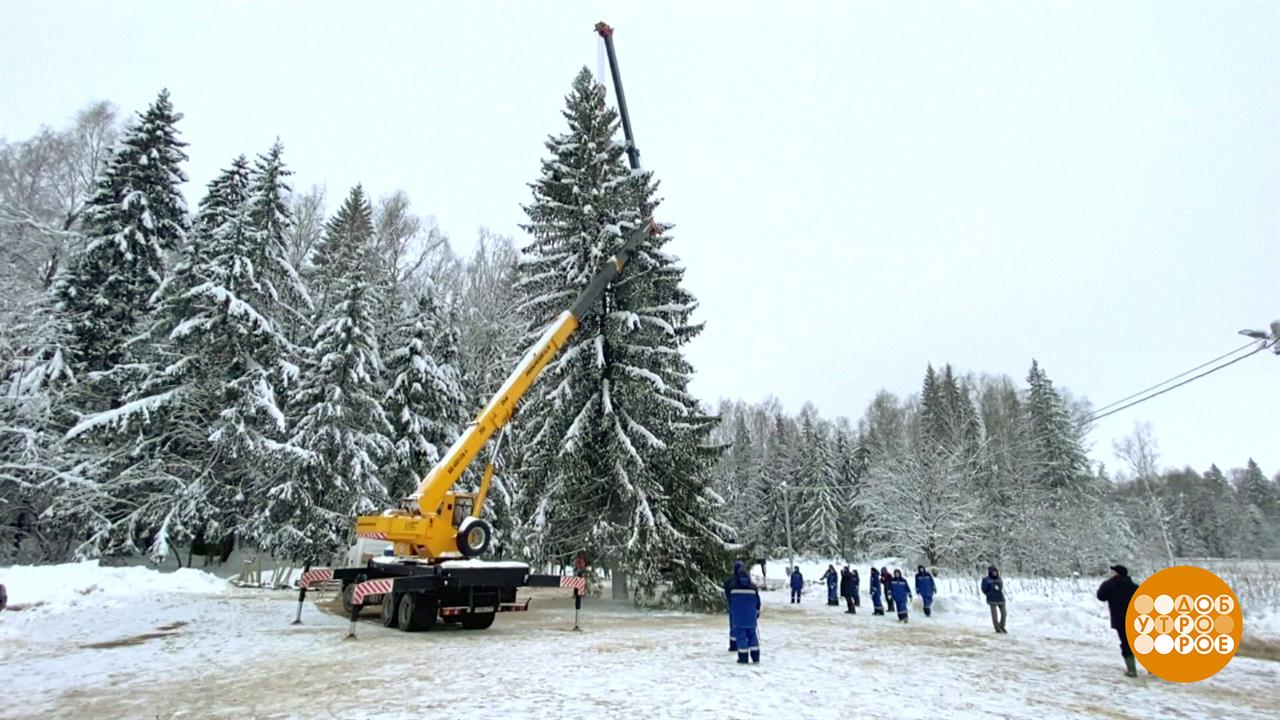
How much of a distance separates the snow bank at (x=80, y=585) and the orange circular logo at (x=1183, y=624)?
2049 centimetres

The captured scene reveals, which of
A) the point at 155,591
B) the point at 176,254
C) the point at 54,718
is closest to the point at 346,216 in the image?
the point at 176,254

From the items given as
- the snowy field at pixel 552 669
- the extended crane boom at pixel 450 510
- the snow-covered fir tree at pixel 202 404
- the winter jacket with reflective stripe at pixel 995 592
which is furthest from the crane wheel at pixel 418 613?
the snow-covered fir tree at pixel 202 404

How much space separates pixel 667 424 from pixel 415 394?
1433cm

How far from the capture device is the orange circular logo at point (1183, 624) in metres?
8.12

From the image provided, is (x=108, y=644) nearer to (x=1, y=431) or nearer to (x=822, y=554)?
(x=1, y=431)

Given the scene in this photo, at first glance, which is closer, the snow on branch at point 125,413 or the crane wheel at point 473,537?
the crane wheel at point 473,537

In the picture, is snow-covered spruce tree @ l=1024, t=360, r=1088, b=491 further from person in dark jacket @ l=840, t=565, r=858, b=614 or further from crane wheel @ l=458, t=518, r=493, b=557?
crane wheel @ l=458, t=518, r=493, b=557

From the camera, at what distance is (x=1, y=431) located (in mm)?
19938

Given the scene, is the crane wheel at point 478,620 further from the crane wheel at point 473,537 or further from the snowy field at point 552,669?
the crane wheel at point 473,537

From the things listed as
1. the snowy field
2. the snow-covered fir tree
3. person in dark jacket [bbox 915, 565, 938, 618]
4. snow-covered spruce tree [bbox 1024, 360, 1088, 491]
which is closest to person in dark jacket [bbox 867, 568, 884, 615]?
person in dark jacket [bbox 915, 565, 938, 618]

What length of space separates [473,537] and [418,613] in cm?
192

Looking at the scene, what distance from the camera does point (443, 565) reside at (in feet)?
43.0

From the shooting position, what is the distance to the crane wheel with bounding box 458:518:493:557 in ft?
47.7

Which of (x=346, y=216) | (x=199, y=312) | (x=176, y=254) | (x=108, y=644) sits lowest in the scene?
(x=108, y=644)
